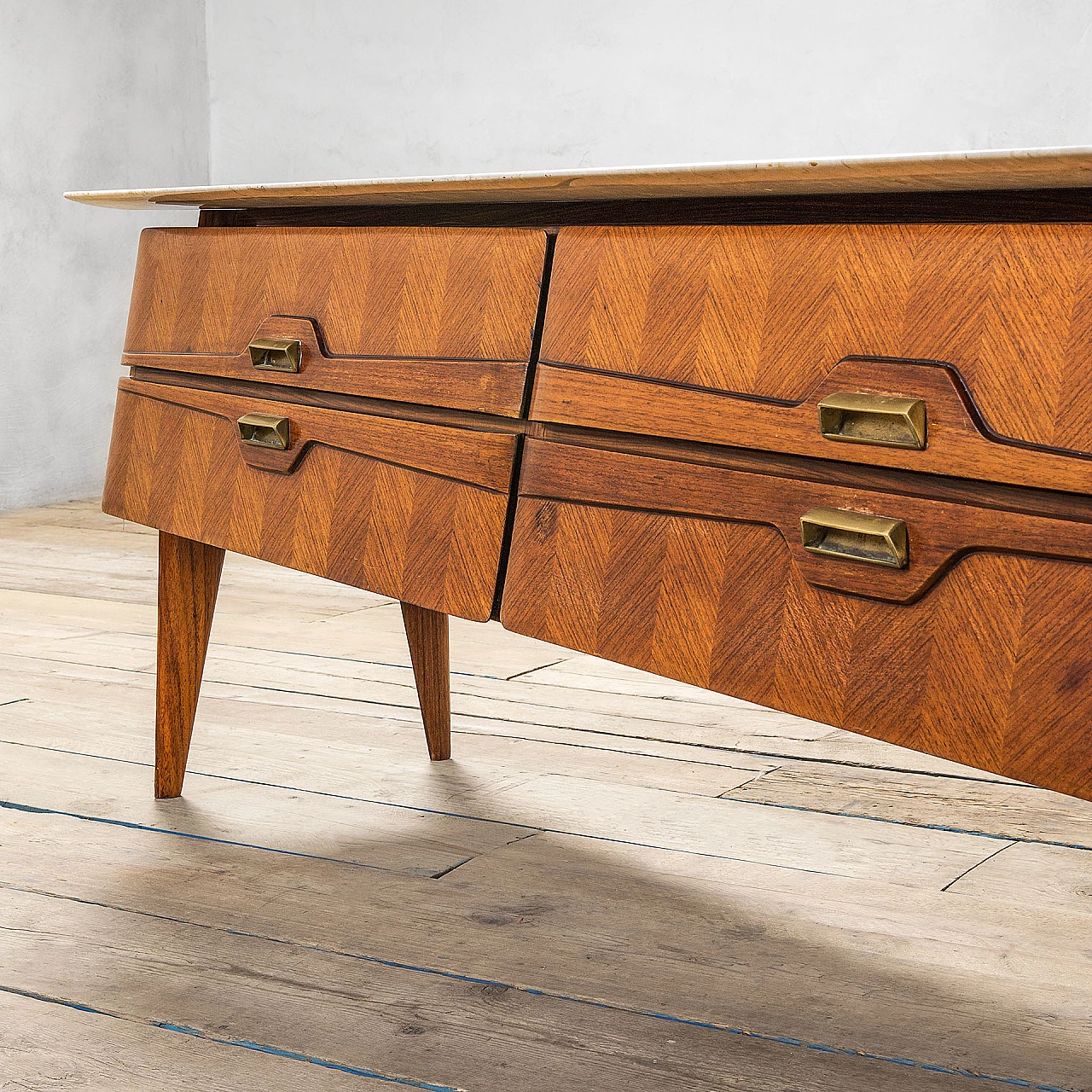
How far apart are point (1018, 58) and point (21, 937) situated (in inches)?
105

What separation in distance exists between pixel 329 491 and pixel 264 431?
96mm

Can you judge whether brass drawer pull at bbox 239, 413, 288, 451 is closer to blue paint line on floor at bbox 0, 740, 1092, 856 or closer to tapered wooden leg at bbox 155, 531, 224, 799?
tapered wooden leg at bbox 155, 531, 224, 799

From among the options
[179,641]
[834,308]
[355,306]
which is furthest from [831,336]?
[179,641]

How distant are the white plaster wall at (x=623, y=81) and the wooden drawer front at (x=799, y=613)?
2309 mm

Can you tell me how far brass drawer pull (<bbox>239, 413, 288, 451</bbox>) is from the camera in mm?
1019

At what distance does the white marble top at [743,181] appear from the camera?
58cm

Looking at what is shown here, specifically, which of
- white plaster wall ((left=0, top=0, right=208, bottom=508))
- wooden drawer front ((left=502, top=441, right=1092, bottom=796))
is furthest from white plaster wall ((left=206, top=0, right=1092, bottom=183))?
wooden drawer front ((left=502, top=441, right=1092, bottom=796))

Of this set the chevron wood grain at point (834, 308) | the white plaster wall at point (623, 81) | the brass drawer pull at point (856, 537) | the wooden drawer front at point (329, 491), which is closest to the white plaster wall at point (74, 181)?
the white plaster wall at point (623, 81)

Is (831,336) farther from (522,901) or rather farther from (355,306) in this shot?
(522,901)

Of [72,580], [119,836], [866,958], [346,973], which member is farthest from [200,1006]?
[72,580]

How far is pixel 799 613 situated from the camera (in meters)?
0.70

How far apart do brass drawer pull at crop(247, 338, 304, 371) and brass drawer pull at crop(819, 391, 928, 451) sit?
18.6 inches

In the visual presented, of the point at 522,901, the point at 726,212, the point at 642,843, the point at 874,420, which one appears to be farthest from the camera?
the point at 642,843

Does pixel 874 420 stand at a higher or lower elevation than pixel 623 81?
lower
